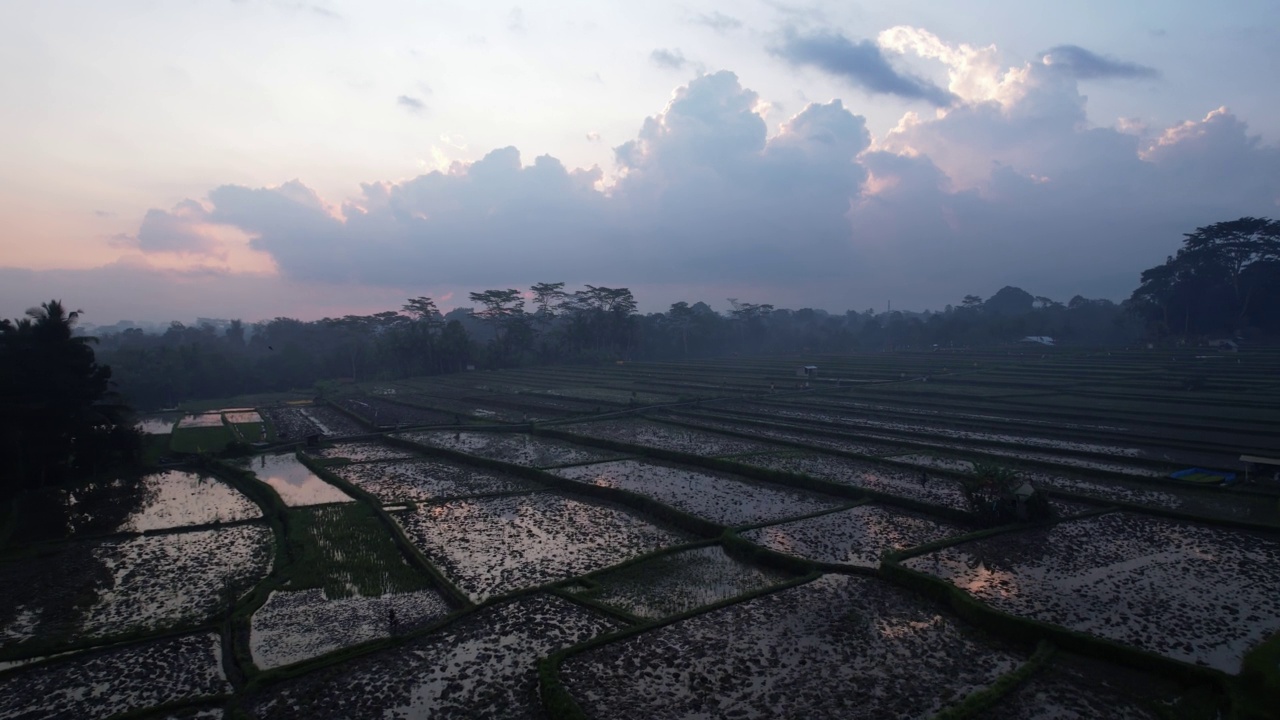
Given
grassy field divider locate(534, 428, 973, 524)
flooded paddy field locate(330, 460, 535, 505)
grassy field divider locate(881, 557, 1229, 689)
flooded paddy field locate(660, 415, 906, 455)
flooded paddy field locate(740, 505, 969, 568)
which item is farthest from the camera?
flooded paddy field locate(660, 415, 906, 455)

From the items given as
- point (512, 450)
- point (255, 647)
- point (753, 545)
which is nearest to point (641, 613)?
point (753, 545)

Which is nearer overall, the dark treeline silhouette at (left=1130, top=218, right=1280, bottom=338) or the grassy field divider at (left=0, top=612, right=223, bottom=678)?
the grassy field divider at (left=0, top=612, right=223, bottom=678)

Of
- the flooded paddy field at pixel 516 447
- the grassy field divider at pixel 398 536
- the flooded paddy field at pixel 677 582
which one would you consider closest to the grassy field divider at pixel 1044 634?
the flooded paddy field at pixel 677 582

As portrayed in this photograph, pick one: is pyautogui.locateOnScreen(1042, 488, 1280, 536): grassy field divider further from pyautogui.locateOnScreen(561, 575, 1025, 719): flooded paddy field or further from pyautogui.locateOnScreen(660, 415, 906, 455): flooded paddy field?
pyautogui.locateOnScreen(561, 575, 1025, 719): flooded paddy field

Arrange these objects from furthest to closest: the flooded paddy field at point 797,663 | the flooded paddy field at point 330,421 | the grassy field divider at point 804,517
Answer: the flooded paddy field at point 330,421, the grassy field divider at point 804,517, the flooded paddy field at point 797,663

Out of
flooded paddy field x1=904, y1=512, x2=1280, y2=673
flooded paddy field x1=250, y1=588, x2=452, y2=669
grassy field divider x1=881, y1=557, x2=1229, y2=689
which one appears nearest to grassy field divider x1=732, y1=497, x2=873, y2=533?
→ flooded paddy field x1=904, y1=512, x2=1280, y2=673

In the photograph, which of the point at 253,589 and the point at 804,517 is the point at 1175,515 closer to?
the point at 804,517

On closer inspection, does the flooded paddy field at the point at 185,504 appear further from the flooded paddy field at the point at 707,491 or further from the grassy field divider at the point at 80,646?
the flooded paddy field at the point at 707,491
